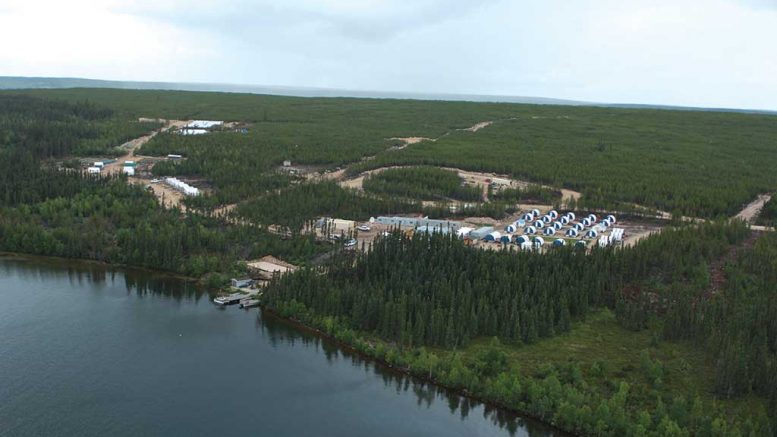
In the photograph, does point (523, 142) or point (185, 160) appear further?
point (523, 142)

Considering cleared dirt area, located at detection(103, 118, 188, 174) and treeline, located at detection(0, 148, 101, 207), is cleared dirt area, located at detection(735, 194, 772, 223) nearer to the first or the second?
treeline, located at detection(0, 148, 101, 207)

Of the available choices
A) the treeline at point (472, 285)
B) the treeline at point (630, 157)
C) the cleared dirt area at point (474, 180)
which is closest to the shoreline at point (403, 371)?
the treeline at point (472, 285)

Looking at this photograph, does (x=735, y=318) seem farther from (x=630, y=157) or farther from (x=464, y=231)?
(x=630, y=157)

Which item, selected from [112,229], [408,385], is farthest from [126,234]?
[408,385]

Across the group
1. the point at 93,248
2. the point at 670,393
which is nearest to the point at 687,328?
the point at 670,393

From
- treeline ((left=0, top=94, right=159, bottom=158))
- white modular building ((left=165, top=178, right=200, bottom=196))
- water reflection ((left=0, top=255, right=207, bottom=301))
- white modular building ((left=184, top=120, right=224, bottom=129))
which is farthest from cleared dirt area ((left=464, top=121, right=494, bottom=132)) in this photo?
water reflection ((left=0, top=255, right=207, bottom=301))

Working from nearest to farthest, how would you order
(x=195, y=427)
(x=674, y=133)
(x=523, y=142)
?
(x=195, y=427) < (x=523, y=142) < (x=674, y=133)

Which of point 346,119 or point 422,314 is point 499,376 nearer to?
point 422,314
